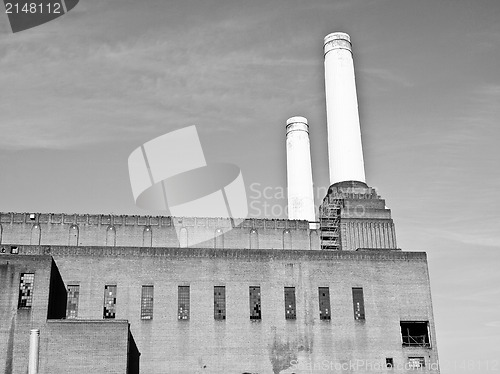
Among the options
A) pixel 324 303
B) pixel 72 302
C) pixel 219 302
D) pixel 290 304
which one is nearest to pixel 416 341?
pixel 324 303

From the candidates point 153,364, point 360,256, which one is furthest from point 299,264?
point 153,364

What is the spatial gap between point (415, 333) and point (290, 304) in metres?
7.26

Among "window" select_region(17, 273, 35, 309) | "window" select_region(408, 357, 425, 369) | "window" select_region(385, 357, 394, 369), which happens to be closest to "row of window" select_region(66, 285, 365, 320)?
"window" select_region(385, 357, 394, 369)

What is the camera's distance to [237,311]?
1375 inches

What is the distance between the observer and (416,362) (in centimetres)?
3528

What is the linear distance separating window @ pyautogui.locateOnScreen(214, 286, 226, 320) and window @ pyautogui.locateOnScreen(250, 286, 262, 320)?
4.63ft

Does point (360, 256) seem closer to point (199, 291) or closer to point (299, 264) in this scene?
point (299, 264)

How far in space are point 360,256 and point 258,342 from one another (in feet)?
24.1

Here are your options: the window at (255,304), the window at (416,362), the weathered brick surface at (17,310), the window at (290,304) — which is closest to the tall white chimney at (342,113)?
the window at (290,304)

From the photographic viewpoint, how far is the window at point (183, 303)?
34.5 m

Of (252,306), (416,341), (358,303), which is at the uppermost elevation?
(358,303)

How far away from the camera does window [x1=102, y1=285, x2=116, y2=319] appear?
3391cm

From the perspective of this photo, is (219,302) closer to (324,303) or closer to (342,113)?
(324,303)

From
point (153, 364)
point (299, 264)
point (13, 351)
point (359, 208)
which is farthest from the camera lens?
point (359, 208)
